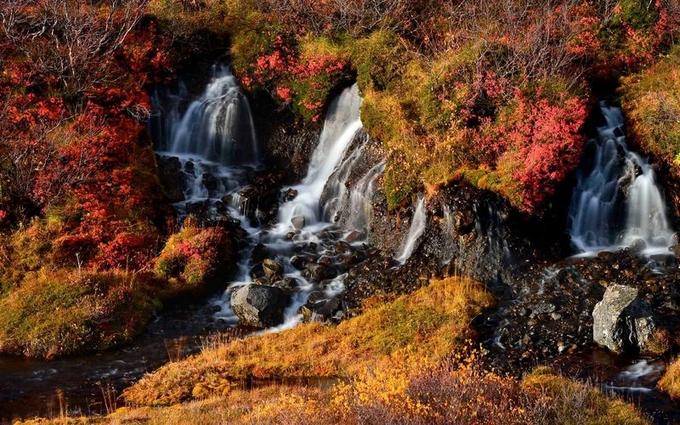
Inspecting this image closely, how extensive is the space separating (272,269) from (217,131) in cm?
961

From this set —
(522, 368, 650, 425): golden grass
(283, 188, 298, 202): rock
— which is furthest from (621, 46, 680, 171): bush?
(283, 188, 298, 202): rock

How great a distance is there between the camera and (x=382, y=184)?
22.7m

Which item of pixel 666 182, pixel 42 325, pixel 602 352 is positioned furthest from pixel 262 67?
pixel 602 352

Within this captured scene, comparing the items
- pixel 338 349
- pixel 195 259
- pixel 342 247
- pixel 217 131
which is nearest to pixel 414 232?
pixel 342 247

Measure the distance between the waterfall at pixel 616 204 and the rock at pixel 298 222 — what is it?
34.0 ft

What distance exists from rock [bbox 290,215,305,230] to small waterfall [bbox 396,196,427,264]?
4884mm

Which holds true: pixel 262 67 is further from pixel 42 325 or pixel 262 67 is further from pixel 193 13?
pixel 42 325

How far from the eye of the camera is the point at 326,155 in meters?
27.3

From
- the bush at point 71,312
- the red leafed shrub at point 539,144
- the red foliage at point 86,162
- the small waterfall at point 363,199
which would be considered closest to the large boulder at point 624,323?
the red leafed shrub at point 539,144

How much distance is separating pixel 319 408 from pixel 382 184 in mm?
12746

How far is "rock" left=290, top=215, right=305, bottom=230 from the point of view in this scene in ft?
80.5

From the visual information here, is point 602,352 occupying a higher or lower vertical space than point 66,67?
lower

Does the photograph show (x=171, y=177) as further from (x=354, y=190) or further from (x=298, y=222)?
(x=354, y=190)

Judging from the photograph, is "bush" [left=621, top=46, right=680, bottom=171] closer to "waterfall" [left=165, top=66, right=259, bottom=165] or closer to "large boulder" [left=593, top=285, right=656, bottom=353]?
"large boulder" [left=593, top=285, right=656, bottom=353]
